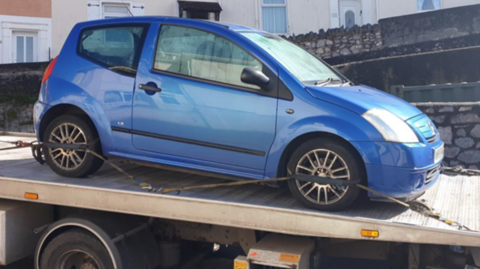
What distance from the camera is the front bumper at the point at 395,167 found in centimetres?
365

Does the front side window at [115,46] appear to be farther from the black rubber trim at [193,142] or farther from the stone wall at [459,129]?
the stone wall at [459,129]

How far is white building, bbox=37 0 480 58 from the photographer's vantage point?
53.1 feet

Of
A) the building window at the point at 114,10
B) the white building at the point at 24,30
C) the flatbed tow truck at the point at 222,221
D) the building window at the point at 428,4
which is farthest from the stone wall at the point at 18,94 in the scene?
the building window at the point at 428,4

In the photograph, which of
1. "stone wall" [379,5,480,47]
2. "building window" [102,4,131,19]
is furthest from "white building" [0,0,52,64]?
"stone wall" [379,5,480,47]

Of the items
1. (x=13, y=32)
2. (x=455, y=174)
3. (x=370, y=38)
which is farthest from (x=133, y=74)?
(x=13, y=32)

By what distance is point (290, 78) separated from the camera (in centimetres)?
406

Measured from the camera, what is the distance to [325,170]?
381cm

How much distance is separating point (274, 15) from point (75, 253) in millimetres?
13419

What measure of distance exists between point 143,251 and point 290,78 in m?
2.11

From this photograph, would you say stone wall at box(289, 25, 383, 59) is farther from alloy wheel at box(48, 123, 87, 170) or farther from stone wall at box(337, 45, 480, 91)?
alloy wheel at box(48, 123, 87, 170)

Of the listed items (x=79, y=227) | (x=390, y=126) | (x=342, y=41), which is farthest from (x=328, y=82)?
(x=342, y=41)

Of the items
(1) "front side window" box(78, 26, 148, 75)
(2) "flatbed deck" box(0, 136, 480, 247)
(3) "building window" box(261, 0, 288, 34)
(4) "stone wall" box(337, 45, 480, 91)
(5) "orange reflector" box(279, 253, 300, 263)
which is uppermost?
(3) "building window" box(261, 0, 288, 34)

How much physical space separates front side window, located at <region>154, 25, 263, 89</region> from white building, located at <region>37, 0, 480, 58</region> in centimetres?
1176

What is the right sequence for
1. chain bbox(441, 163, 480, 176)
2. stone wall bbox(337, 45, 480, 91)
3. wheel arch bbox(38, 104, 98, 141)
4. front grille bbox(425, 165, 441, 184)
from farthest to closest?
stone wall bbox(337, 45, 480, 91)
chain bbox(441, 163, 480, 176)
wheel arch bbox(38, 104, 98, 141)
front grille bbox(425, 165, 441, 184)
